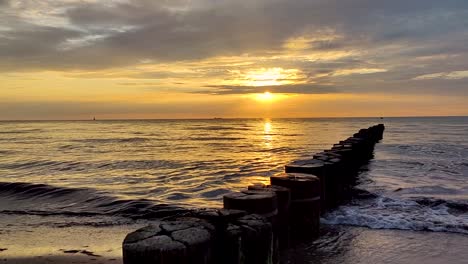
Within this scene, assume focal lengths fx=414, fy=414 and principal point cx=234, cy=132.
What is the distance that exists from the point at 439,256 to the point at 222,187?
7695mm

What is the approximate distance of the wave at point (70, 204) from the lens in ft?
32.0

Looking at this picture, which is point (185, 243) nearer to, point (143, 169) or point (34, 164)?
point (143, 169)

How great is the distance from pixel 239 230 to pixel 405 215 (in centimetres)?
573

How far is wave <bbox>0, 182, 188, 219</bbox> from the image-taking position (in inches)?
384

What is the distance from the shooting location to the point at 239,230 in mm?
3633

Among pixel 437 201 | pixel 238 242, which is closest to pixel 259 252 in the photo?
pixel 238 242

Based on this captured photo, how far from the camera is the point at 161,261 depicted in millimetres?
2879

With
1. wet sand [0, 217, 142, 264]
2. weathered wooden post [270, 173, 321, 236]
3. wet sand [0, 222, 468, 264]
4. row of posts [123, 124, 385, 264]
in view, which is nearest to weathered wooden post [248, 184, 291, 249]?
row of posts [123, 124, 385, 264]

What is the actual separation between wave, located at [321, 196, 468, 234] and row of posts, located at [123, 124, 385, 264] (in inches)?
68.5

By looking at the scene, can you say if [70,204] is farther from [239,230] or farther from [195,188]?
[239,230]

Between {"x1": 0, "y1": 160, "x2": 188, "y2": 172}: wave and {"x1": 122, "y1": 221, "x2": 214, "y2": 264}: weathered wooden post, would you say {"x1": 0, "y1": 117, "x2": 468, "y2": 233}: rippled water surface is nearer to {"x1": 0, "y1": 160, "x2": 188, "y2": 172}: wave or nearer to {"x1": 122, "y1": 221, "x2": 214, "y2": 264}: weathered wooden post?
{"x1": 0, "y1": 160, "x2": 188, "y2": 172}: wave

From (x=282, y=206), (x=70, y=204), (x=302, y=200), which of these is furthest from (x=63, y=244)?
(x=70, y=204)

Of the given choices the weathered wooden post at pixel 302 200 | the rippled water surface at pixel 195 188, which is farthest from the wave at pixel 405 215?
the weathered wooden post at pixel 302 200

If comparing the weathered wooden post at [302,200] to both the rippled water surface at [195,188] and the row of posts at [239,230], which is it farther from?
the rippled water surface at [195,188]
